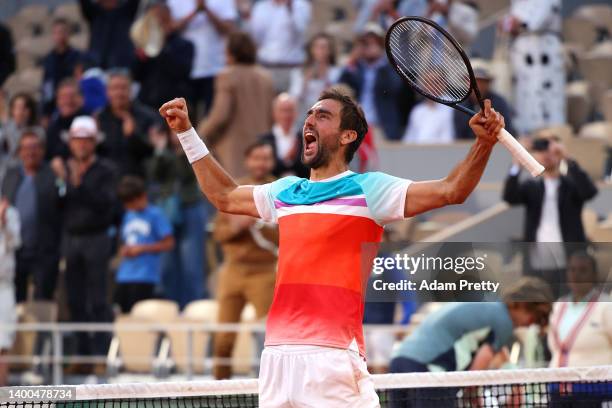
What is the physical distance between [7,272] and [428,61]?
7099 mm

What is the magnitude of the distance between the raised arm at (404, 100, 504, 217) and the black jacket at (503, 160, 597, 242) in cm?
545

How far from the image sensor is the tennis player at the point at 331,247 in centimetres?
489

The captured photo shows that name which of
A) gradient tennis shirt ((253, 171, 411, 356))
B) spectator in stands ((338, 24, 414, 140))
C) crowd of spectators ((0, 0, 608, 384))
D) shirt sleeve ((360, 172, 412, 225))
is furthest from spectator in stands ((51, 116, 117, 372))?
shirt sleeve ((360, 172, 412, 225))

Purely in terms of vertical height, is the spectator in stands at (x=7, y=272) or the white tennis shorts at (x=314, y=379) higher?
the spectator in stands at (x=7, y=272)

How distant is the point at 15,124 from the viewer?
46.9 ft

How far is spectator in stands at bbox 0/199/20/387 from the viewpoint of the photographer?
11.8 metres

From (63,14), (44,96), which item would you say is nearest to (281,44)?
(44,96)

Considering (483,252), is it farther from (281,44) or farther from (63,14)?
(63,14)

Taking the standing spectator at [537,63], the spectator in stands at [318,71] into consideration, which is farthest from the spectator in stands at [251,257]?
the standing spectator at [537,63]

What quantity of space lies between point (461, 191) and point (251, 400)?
3.26 meters

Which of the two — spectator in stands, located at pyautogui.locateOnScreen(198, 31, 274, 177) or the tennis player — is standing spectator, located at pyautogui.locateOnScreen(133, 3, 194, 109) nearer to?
spectator in stands, located at pyautogui.locateOnScreen(198, 31, 274, 177)

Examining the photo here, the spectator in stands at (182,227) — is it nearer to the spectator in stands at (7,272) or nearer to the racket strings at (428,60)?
the spectator in stands at (7,272)

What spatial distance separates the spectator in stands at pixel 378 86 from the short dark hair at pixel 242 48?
1236mm

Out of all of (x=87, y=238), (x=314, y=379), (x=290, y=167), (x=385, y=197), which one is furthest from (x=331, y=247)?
(x=87, y=238)
